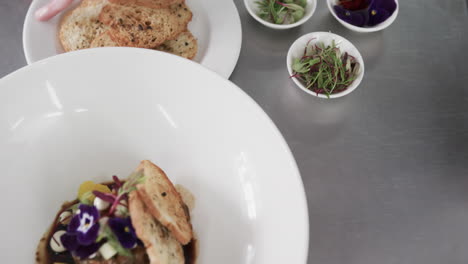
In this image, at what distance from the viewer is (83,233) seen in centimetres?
63

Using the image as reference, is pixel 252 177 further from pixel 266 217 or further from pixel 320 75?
pixel 320 75

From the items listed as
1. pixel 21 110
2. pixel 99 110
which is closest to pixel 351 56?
pixel 99 110

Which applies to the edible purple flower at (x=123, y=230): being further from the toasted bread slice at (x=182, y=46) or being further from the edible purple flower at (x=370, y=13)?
the edible purple flower at (x=370, y=13)

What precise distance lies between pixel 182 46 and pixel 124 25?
5.4 inches

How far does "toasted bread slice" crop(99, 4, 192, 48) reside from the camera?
917 mm

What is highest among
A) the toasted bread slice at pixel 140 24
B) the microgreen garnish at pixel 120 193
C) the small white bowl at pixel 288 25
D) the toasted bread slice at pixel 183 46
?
the toasted bread slice at pixel 140 24

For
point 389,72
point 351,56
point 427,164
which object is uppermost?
point 351,56

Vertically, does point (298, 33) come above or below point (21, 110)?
below

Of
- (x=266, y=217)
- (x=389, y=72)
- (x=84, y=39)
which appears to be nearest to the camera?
(x=266, y=217)

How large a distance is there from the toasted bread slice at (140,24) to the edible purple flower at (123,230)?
436 mm

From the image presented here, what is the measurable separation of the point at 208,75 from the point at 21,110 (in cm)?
30

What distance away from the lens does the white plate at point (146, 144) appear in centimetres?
65

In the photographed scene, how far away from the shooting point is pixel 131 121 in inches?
28.4

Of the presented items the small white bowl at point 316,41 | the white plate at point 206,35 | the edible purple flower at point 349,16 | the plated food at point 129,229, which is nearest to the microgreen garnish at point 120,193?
the plated food at point 129,229
